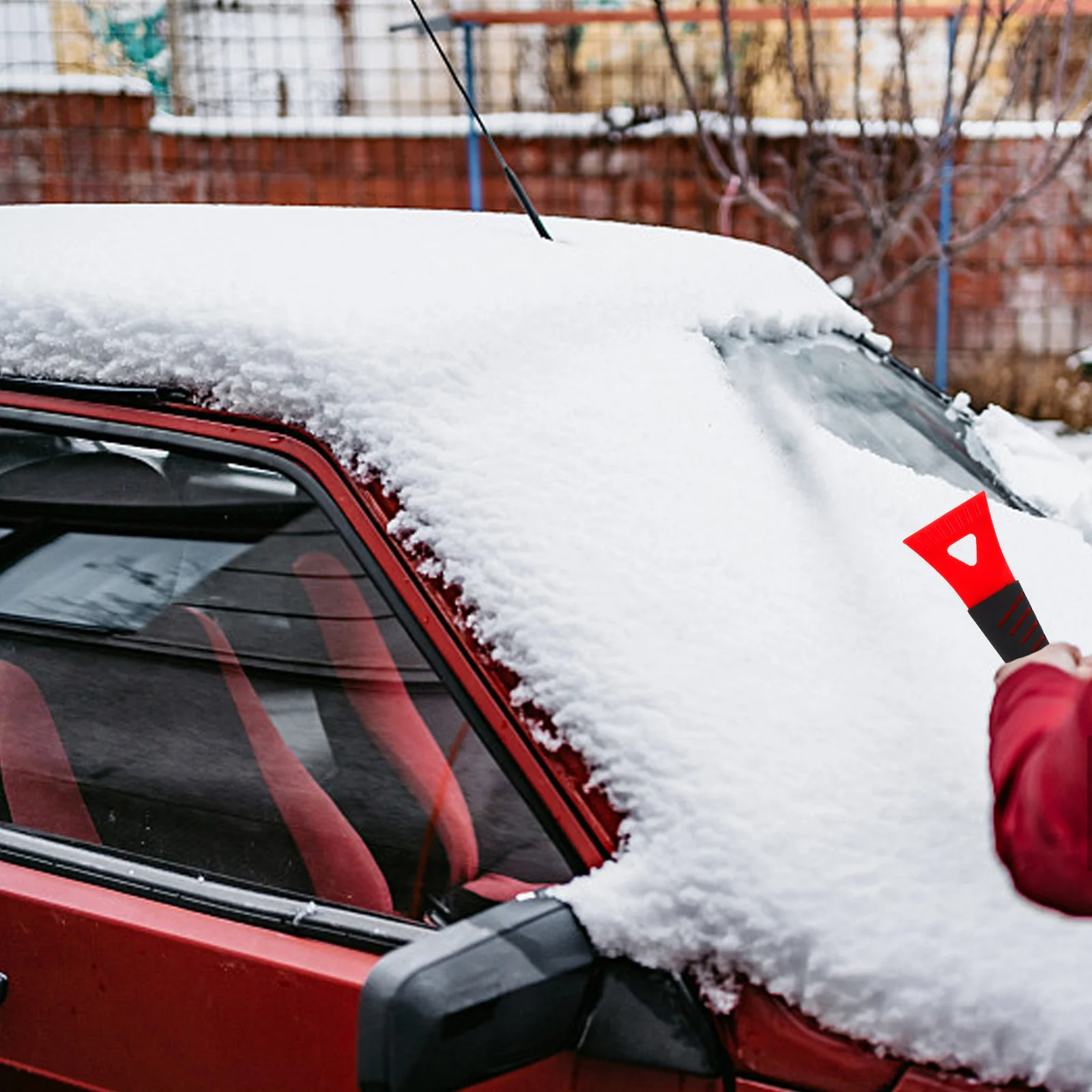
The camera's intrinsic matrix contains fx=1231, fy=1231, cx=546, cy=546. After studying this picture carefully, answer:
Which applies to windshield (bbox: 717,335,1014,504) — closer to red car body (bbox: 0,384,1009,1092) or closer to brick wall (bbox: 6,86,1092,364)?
red car body (bbox: 0,384,1009,1092)

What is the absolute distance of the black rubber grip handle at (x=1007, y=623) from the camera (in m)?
1.10

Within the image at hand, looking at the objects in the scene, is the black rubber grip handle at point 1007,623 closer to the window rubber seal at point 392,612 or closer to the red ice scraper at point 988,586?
the red ice scraper at point 988,586

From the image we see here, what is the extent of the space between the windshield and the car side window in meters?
0.52

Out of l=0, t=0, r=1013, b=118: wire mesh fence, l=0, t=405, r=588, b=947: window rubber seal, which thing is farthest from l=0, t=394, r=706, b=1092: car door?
l=0, t=0, r=1013, b=118: wire mesh fence

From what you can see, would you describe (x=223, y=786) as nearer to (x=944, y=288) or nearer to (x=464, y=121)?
(x=464, y=121)

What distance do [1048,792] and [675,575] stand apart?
14.5 inches

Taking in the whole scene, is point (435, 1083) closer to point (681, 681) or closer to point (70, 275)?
point (681, 681)

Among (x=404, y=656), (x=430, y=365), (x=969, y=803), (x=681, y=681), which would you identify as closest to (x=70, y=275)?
(x=430, y=365)

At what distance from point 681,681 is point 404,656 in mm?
294

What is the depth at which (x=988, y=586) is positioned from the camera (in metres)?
1.10

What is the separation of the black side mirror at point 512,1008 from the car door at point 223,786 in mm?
37

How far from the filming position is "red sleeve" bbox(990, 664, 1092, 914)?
2.82 ft

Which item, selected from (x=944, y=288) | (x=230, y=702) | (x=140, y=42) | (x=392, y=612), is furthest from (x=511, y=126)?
(x=392, y=612)

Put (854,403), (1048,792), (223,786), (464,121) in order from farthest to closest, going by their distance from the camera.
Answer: (464,121)
(854,403)
(223,786)
(1048,792)
